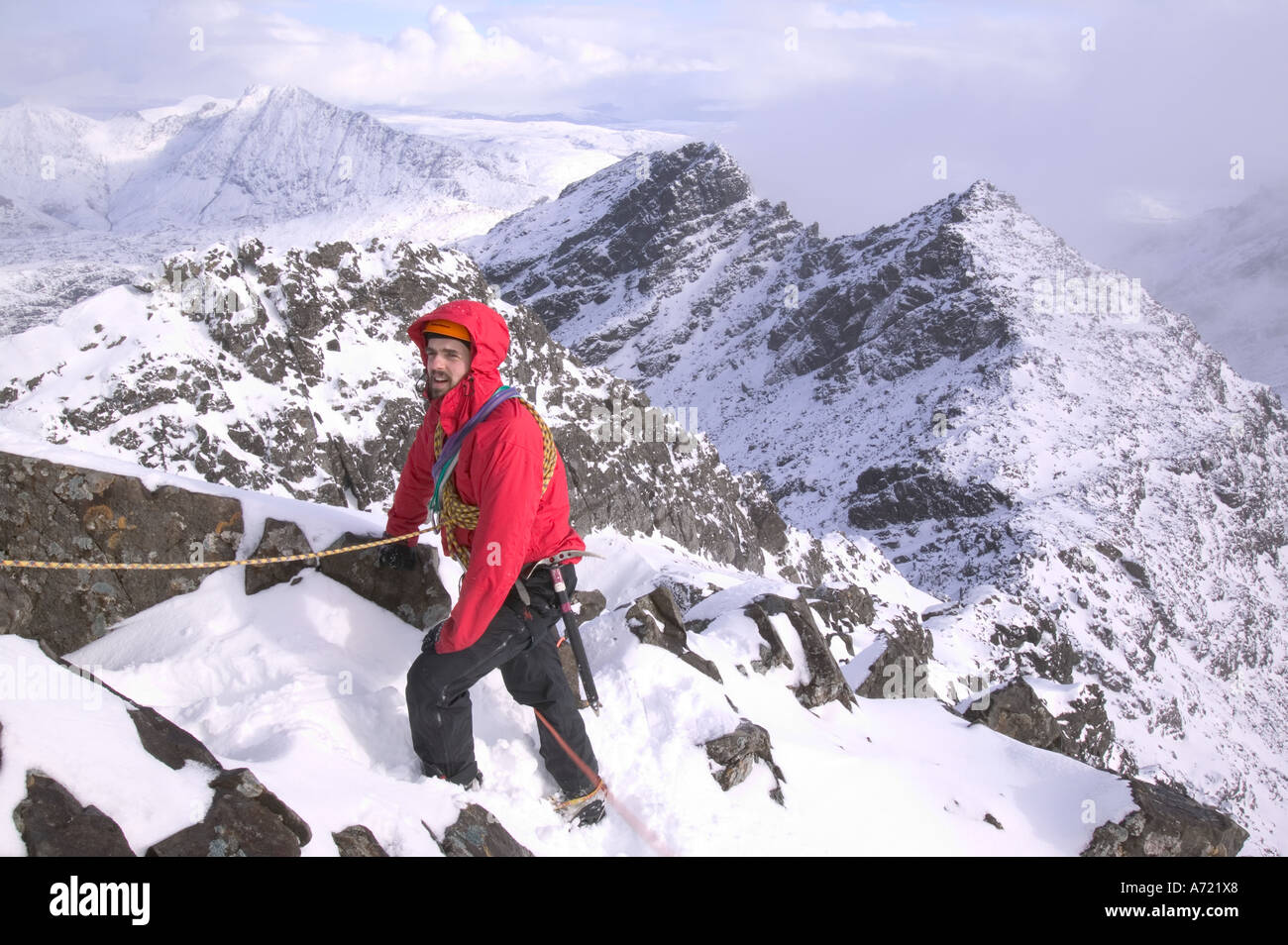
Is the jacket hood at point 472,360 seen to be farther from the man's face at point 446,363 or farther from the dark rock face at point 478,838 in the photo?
the dark rock face at point 478,838

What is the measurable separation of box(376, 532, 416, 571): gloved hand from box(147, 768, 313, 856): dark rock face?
273 cm

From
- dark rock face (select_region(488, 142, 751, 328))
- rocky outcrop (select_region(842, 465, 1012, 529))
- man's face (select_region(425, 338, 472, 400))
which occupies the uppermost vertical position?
man's face (select_region(425, 338, 472, 400))

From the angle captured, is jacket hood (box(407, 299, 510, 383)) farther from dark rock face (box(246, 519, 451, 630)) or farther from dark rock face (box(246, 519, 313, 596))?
dark rock face (box(246, 519, 313, 596))

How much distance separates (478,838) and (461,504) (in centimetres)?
224

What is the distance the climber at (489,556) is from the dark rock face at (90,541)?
2764 millimetres

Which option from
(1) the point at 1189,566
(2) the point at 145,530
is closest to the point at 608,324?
(1) the point at 1189,566

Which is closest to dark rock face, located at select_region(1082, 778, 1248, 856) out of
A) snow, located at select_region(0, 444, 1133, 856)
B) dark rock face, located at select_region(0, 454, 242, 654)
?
snow, located at select_region(0, 444, 1133, 856)

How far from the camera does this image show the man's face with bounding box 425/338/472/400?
5.58 metres

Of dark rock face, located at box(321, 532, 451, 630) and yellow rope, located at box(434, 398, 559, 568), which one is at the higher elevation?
yellow rope, located at box(434, 398, 559, 568)

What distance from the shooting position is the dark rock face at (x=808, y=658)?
11.5m

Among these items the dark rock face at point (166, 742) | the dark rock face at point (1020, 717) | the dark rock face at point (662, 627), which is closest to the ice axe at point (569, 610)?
the dark rock face at point (662, 627)

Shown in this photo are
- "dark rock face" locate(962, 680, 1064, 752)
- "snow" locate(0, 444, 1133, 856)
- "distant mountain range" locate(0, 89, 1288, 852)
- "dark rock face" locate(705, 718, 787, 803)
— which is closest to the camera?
"snow" locate(0, 444, 1133, 856)
